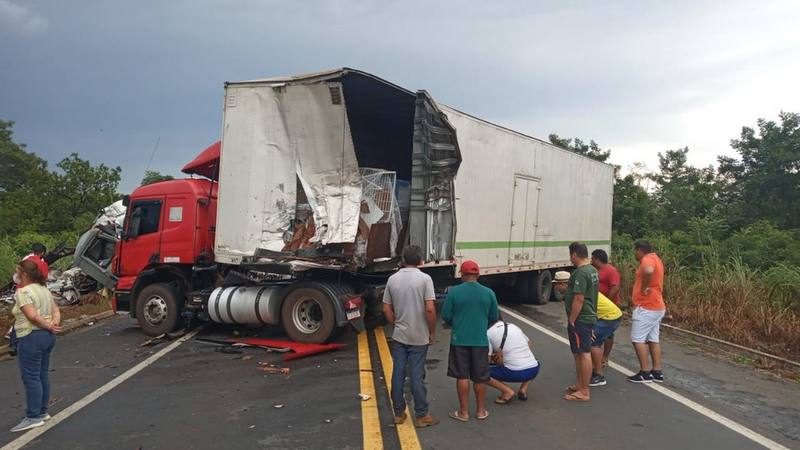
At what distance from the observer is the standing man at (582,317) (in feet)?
17.5

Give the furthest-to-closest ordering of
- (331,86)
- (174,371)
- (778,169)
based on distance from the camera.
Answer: (778,169) → (331,86) → (174,371)

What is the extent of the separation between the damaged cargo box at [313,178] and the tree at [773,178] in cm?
1559

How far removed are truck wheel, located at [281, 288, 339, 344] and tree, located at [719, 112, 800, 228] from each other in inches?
669

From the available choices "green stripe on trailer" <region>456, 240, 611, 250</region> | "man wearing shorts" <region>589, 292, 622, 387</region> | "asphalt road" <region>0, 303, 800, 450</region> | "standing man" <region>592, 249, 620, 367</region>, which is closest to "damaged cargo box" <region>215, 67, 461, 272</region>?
"green stripe on trailer" <region>456, 240, 611, 250</region>

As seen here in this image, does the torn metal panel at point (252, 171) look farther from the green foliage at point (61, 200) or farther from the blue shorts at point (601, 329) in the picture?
the green foliage at point (61, 200)

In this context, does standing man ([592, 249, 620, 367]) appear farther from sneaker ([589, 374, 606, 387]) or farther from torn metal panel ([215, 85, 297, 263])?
torn metal panel ([215, 85, 297, 263])

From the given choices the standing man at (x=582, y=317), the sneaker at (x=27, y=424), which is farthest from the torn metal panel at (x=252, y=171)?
the standing man at (x=582, y=317)

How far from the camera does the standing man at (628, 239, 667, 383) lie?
6.04 m

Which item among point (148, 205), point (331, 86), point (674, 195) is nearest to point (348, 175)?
point (331, 86)

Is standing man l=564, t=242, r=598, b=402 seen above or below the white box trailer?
below

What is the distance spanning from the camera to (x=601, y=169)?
14883 mm

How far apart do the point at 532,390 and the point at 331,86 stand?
4768 mm

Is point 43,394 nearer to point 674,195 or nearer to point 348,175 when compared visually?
point 348,175

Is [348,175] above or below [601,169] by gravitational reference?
below
